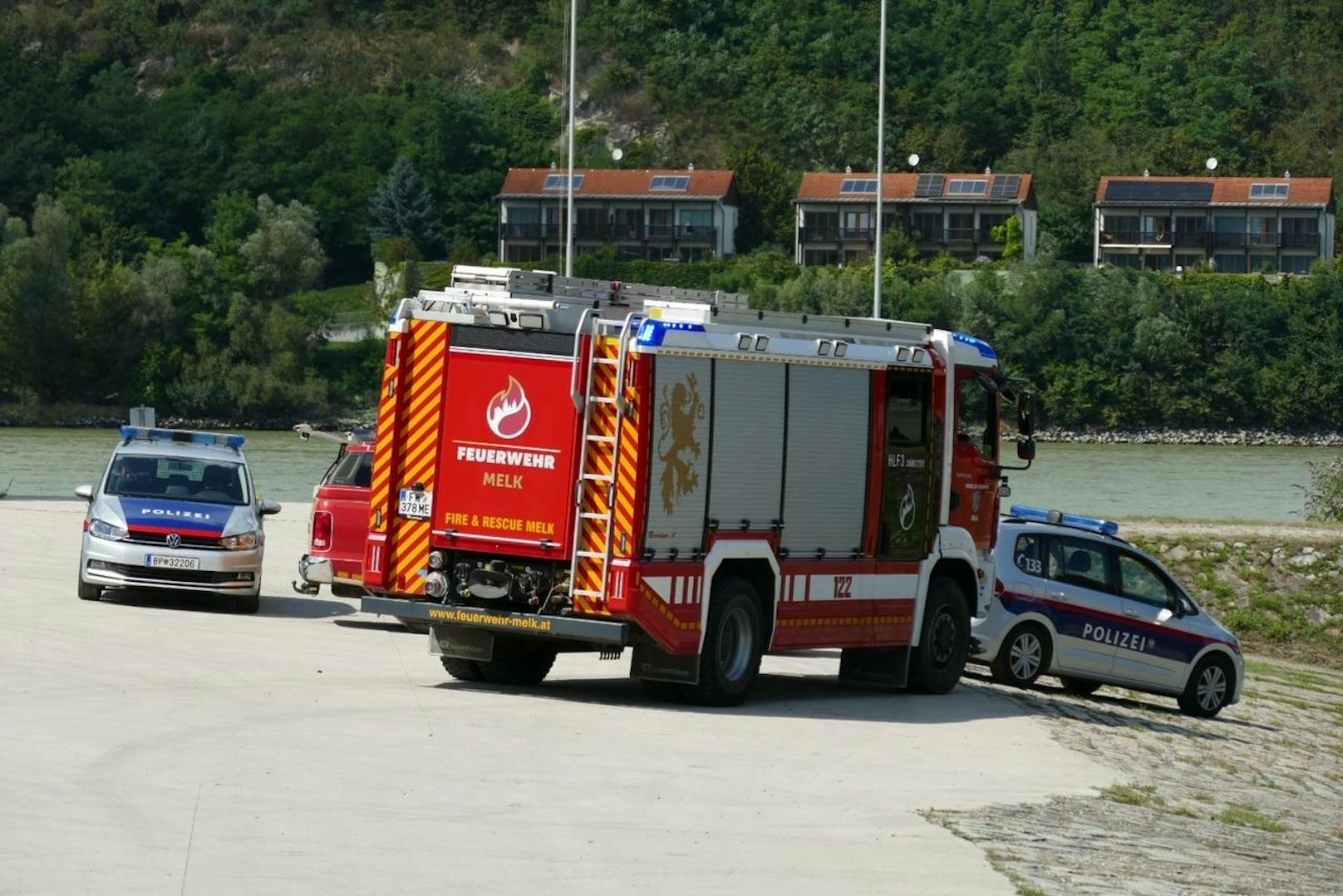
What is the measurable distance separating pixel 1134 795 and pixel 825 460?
4.47 meters

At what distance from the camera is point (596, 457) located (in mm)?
16078

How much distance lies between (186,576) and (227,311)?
3576 inches

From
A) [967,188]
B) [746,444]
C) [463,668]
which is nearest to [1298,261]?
[967,188]

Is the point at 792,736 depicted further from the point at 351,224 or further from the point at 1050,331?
the point at 351,224

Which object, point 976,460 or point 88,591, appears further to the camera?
point 88,591

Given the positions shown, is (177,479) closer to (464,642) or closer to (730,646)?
(464,642)

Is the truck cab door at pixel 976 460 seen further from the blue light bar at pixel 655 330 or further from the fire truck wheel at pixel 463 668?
the fire truck wheel at pixel 463 668

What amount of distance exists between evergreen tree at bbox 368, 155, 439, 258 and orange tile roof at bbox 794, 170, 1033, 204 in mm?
24867

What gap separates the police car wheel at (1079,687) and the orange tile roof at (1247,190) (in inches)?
4951

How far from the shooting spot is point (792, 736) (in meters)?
15.7

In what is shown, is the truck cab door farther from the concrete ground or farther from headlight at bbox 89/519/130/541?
headlight at bbox 89/519/130/541

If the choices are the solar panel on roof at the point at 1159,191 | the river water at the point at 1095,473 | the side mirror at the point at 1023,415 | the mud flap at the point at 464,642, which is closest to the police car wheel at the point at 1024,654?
the side mirror at the point at 1023,415

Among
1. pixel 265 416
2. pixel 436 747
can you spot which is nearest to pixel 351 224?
pixel 265 416

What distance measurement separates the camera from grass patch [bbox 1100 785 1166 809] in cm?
1385
